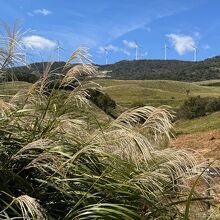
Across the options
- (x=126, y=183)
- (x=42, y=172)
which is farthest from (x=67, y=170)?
(x=126, y=183)

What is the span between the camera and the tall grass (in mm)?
4449

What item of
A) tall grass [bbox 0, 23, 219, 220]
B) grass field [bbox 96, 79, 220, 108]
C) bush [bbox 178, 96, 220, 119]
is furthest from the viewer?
grass field [bbox 96, 79, 220, 108]

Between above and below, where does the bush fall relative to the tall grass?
below

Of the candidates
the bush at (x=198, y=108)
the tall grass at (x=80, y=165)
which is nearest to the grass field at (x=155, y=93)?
the bush at (x=198, y=108)

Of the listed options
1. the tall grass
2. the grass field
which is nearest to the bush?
the grass field

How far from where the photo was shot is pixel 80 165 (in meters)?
4.75

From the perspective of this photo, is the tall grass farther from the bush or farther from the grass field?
the grass field

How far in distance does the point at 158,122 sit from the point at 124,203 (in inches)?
40.6

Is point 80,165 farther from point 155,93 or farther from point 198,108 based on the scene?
point 155,93

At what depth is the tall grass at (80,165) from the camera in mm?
4449

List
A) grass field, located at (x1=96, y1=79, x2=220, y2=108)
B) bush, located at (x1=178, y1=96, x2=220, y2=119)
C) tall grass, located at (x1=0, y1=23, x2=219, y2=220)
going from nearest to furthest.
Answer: tall grass, located at (x1=0, y1=23, x2=219, y2=220)
bush, located at (x1=178, y1=96, x2=220, y2=119)
grass field, located at (x1=96, y1=79, x2=220, y2=108)

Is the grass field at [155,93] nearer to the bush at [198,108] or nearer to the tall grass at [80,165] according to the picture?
the bush at [198,108]

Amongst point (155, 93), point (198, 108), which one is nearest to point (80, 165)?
point (198, 108)

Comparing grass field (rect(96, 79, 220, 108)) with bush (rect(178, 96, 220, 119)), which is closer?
bush (rect(178, 96, 220, 119))
